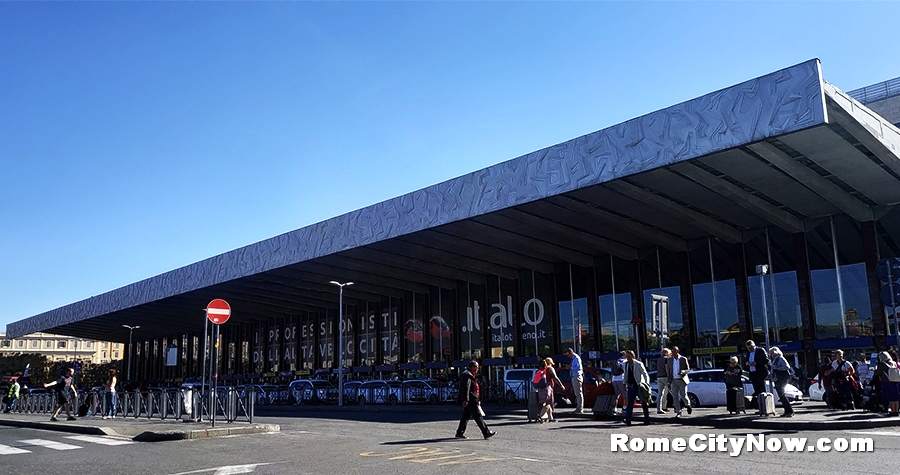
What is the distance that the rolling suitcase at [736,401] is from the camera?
17047 mm

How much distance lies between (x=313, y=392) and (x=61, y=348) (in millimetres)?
123024

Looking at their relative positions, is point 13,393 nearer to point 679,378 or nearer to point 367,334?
point 679,378

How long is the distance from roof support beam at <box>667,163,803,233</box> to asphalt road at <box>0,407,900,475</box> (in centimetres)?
1201

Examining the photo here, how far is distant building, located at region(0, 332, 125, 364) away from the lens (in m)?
134

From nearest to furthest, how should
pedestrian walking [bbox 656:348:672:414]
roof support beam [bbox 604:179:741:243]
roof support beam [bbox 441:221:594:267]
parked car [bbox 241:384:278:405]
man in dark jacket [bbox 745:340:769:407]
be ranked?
man in dark jacket [bbox 745:340:769:407]
pedestrian walking [bbox 656:348:672:414]
roof support beam [bbox 604:179:741:243]
roof support beam [bbox 441:221:594:267]
parked car [bbox 241:384:278:405]

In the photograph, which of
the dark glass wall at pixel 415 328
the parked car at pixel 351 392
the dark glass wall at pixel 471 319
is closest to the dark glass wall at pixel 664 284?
the dark glass wall at pixel 471 319

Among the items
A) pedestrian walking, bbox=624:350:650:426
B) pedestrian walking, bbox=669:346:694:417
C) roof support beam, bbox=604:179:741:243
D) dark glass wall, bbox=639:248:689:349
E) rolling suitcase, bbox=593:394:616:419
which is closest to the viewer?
pedestrian walking, bbox=624:350:650:426

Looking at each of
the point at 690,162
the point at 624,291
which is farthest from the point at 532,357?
the point at 690,162

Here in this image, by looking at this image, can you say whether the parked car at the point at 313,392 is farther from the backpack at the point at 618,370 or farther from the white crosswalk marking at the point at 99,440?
the backpack at the point at 618,370

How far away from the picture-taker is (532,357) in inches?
1688

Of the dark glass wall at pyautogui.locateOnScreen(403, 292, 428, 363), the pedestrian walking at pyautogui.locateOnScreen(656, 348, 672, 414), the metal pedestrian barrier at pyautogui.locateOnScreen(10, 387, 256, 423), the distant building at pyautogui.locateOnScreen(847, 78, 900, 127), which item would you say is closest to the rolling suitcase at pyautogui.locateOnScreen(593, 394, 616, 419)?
the pedestrian walking at pyautogui.locateOnScreen(656, 348, 672, 414)

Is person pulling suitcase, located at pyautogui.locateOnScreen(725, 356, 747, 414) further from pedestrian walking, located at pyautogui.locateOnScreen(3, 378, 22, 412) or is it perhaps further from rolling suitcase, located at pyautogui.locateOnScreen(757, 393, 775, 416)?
pedestrian walking, located at pyautogui.locateOnScreen(3, 378, 22, 412)

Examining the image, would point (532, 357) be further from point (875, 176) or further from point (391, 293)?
point (875, 176)

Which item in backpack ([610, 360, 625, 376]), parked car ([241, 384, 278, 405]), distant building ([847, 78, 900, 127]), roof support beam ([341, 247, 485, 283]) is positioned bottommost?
parked car ([241, 384, 278, 405])
